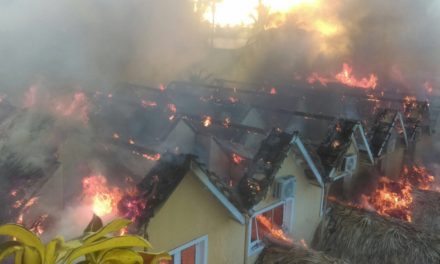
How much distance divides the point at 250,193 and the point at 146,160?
1841 millimetres

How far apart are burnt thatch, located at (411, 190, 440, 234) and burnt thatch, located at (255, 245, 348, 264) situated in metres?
4.80

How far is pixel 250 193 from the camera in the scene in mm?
6750

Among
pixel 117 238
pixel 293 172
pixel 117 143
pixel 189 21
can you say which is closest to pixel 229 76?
pixel 189 21

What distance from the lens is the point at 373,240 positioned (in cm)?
838

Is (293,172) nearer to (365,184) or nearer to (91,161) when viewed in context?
(91,161)

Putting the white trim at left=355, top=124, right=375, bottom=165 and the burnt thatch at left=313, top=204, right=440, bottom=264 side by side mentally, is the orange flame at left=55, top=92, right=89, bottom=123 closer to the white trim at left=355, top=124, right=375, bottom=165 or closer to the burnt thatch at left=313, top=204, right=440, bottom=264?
the burnt thatch at left=313, top=204, right=440, bottom=264

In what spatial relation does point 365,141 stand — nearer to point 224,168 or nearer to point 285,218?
point 285,218

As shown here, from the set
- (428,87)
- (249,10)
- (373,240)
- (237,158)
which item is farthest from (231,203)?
(249,10)

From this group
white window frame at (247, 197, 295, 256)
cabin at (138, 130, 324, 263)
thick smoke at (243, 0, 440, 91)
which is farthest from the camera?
thick smoke at (243, 0, 440, 91)

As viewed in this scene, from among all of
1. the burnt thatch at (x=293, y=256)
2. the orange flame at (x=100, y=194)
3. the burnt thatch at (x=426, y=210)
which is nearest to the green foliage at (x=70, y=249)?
the orange flame at (x=100, y=194)

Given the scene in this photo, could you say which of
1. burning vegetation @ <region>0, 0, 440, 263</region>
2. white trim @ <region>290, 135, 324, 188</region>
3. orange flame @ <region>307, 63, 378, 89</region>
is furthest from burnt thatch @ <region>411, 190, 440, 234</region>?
orange flame @ <region>307, 63, 378, 89</region>

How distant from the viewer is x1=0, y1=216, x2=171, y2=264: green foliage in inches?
61.9

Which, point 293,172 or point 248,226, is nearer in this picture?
point 248,226

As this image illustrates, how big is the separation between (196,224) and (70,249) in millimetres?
4528
